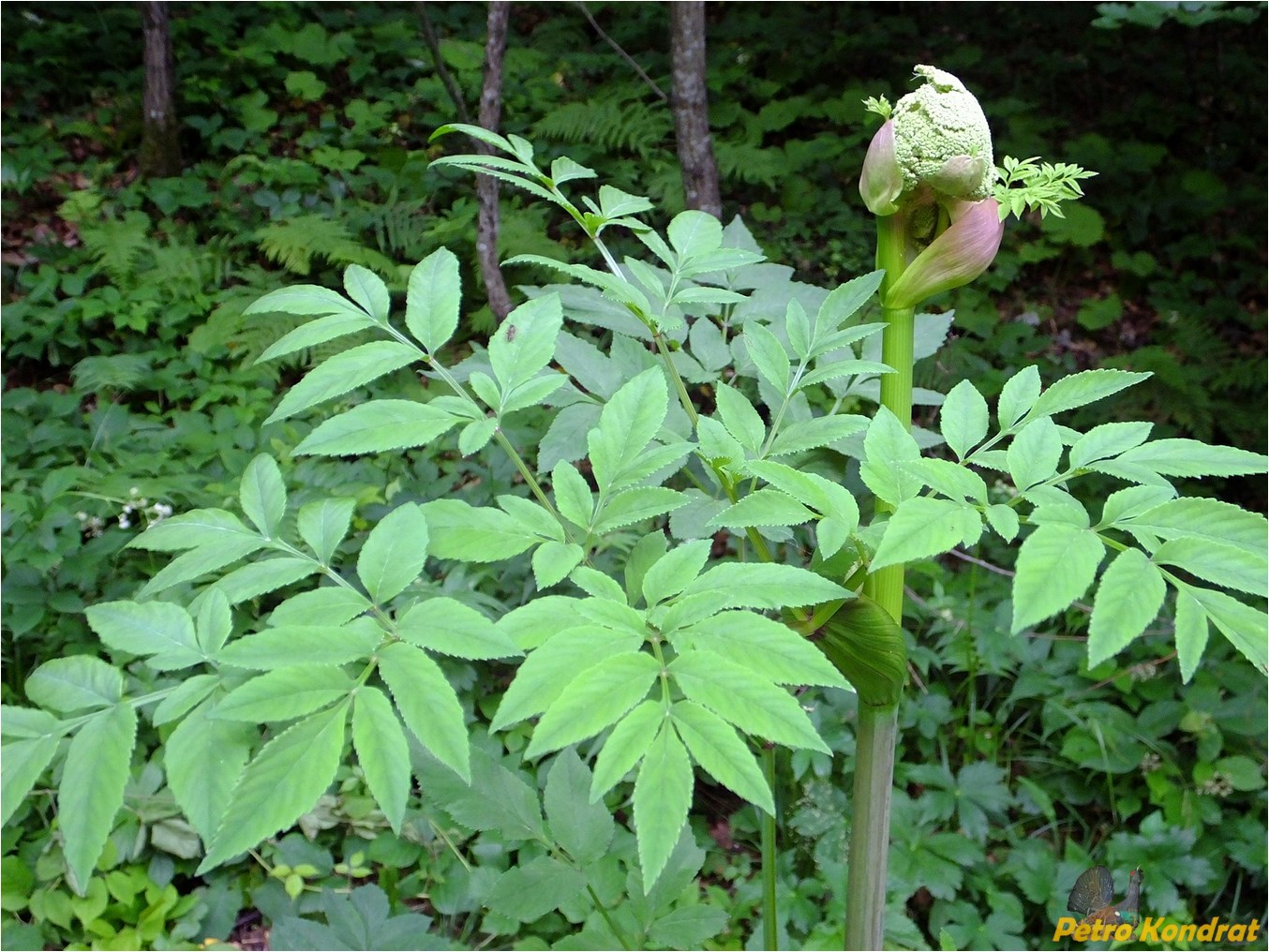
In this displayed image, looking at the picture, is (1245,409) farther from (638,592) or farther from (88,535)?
(88,535)

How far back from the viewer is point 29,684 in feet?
2.29

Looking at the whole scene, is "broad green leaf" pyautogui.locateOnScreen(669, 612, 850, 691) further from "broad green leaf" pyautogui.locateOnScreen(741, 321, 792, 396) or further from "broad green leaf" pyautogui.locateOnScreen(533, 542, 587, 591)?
"broad green leaf" pyautogui.locateOnScreen(741, 321, 792, 396)

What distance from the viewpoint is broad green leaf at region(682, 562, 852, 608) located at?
2.22 ft

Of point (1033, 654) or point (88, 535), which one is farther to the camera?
point (88, 535)

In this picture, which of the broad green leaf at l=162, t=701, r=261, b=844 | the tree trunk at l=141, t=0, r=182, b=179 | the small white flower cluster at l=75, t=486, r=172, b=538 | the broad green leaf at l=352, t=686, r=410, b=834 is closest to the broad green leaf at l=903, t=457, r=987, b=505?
the broad green leaf at l=352, t=686, r=410, b=834

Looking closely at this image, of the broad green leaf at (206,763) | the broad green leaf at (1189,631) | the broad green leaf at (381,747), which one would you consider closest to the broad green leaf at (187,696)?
the broad green leaf at (206,763)

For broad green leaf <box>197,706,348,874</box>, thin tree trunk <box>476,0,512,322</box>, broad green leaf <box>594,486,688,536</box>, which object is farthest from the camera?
thin tree trunk <box>476,0,512,322</box>

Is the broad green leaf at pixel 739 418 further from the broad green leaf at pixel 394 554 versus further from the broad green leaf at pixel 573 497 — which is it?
the broad green leaf at pixel 394 554

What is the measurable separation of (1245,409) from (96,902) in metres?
4.65

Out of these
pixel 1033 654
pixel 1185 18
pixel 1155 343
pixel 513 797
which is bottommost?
pixel 1033 654

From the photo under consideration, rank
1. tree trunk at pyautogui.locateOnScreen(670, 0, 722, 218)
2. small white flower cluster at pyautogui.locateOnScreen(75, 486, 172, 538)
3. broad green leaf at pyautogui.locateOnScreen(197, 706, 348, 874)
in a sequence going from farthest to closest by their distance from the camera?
tree trunk at pyautogui.locateOnScreen(670, 0, 722, 218), small white flower cluster at pyautogui.locateOnScreen(75, 486, 172, 538), broad green leaf at pyautogui.locateOnScreen(197, 706, 348, 874)

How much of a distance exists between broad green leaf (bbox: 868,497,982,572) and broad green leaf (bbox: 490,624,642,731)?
196 millimetres

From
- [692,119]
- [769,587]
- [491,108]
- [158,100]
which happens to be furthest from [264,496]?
[158,100]

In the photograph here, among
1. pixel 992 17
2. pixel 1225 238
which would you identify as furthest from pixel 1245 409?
pixel 992 17
